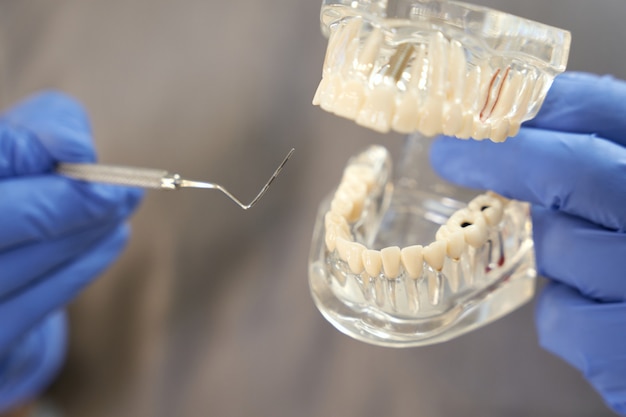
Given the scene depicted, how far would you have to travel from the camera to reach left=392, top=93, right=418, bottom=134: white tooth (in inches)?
26.5

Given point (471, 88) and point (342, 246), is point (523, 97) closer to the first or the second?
point (471, 88)

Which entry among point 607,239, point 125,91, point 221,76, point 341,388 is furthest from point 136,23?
point 607,239

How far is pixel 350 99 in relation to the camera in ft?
2.31

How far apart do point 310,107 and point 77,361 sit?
0.98 m

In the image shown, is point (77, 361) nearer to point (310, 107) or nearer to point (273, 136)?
point (273, 136)

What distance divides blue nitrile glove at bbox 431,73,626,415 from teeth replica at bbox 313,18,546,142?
139 millimetres

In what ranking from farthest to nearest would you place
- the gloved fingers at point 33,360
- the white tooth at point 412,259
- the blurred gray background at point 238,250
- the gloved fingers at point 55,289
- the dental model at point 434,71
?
the gloved fingers at point 33,360
the gloved fingers at point 55,289
the blurred gray background at point 238,250
the white tooth at point 412,259
the dental model at point 434,71

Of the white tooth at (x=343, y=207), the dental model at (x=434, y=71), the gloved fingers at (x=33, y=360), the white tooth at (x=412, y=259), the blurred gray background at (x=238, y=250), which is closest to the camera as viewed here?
the dental model at (x=434, y=71)

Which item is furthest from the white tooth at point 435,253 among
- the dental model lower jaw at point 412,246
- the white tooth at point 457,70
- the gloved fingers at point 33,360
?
the gloved fingers at point 33,360

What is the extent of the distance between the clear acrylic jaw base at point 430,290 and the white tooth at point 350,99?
0.24 m

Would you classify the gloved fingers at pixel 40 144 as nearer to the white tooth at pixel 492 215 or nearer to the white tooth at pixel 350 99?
the white tooth at pixel 350 99

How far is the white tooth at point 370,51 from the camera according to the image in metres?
0.69

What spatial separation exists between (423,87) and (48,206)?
2.74 feet

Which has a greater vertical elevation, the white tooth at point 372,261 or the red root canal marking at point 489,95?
the red root canal marking at point 489,95
